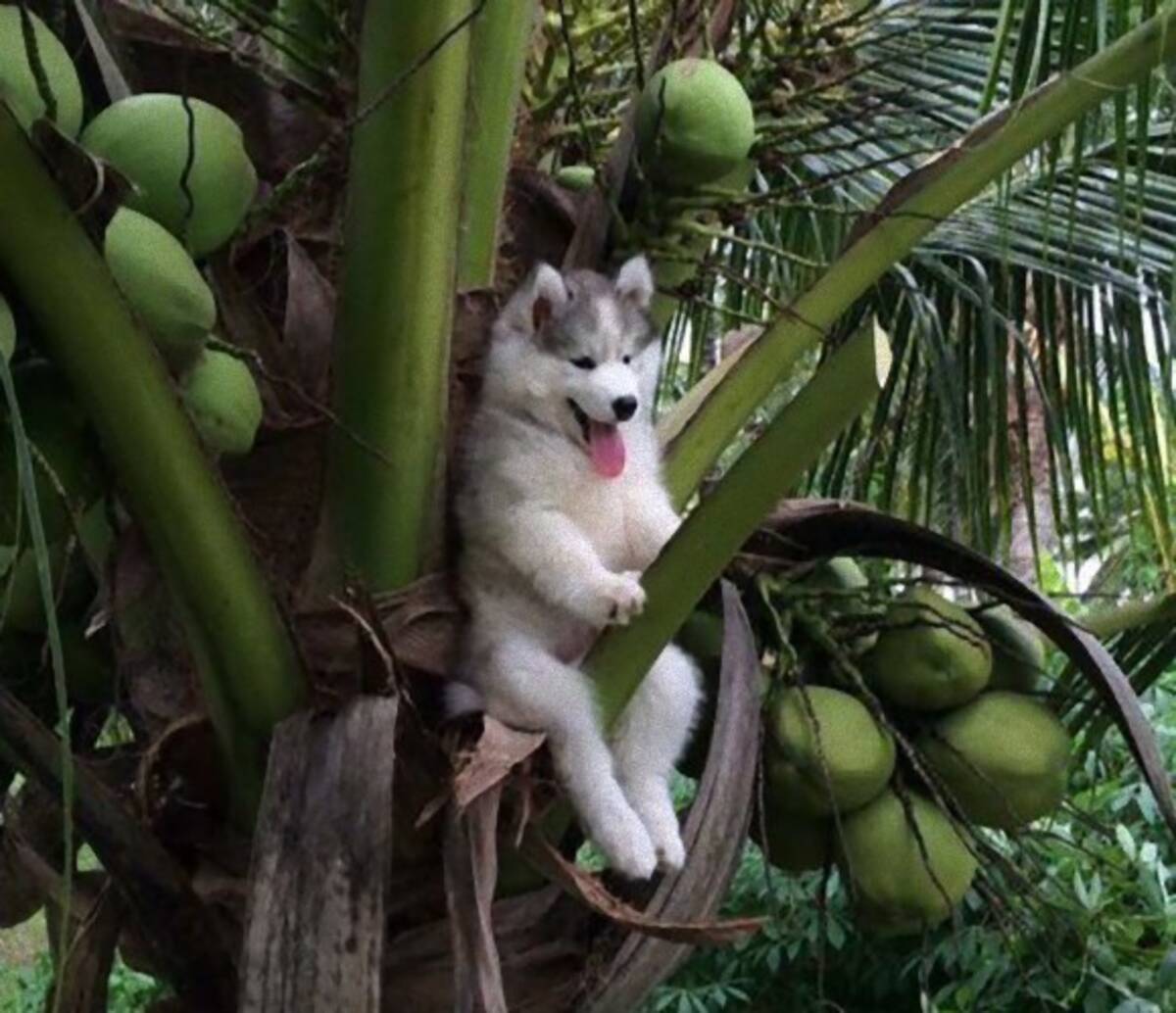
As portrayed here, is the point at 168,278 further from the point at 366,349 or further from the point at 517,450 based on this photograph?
the point at 517,450

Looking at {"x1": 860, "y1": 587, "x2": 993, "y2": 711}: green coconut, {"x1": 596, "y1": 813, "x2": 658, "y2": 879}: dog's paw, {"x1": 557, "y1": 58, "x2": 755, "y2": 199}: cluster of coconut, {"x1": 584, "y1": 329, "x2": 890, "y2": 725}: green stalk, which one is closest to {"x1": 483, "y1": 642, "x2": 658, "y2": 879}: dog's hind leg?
{"x1": 596, "y1": 813, "x2": 658, "y2": 879}: dog's paw

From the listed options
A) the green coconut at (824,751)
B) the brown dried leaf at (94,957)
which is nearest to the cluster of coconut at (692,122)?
the green coconut at (824,751)

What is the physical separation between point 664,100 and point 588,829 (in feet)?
1.93

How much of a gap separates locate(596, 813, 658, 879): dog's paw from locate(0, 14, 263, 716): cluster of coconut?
16.7 inches

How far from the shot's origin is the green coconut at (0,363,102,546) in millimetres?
1261

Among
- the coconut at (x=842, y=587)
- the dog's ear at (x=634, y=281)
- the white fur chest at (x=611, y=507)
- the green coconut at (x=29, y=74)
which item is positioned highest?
the green coconut at (x=29, y=74)

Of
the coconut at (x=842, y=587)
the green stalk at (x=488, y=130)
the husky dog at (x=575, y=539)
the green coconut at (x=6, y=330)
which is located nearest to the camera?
the green coconut at (x=6, y=330)

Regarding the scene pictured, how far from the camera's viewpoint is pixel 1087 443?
2.29 meters

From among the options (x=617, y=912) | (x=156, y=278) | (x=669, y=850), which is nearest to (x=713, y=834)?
(x=669, y=850)

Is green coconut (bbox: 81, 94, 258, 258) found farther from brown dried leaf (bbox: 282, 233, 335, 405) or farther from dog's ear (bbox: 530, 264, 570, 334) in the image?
dog's ear (bbox: 530, 264, 570, 334)

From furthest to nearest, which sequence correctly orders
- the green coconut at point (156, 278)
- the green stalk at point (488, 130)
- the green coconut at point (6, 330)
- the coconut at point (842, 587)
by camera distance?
1. the coconut at point (842, 587)
2. the green stalk at point (488, 130)
3. the green coconut at point (156, 278)
4. the green coconut at point (6, 330)

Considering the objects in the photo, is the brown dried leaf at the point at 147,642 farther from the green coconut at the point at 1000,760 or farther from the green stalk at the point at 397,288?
the green coconut at the point at 1000,760

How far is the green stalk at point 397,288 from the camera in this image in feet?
4.80

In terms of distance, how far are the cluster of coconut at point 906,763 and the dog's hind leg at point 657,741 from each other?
0.29ft
